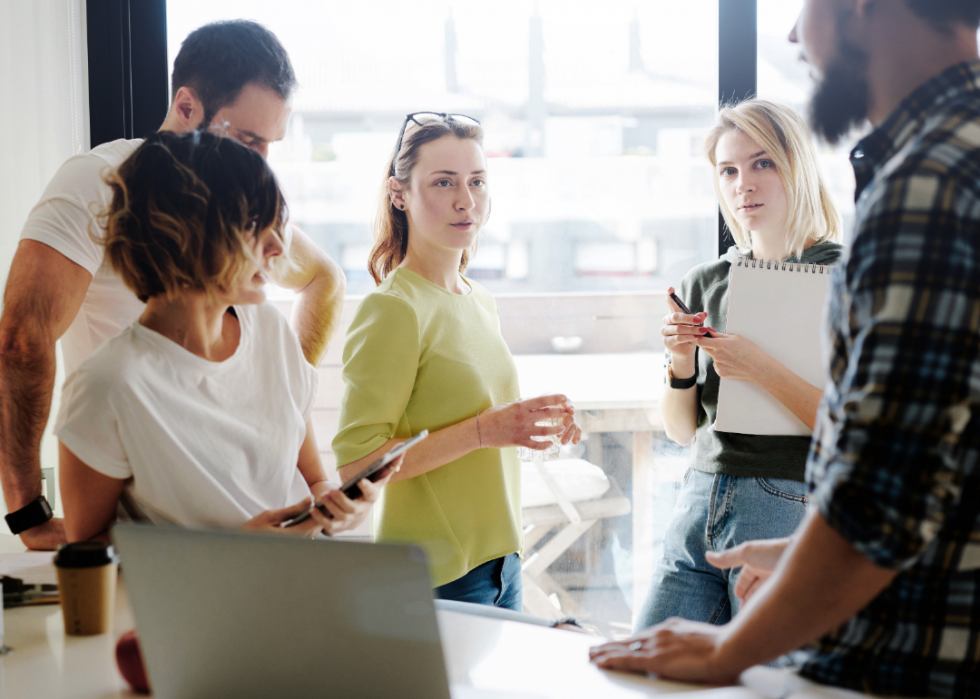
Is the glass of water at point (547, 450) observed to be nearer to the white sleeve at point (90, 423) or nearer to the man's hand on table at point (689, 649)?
the man's hand on table at point (689, 649)

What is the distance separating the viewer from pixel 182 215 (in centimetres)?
104

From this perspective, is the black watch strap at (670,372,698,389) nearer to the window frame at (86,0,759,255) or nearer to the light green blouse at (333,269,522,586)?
the light green blouse at (333,269,522,586)

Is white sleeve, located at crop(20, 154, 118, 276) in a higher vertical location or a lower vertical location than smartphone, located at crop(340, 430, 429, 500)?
higher

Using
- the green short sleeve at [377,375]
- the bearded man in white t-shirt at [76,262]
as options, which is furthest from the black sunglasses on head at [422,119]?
the green short sleeve at [377,375]

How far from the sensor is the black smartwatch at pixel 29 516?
1.21 metres

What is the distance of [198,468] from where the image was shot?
105 centimetres

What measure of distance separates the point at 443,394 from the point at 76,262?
0.66 m

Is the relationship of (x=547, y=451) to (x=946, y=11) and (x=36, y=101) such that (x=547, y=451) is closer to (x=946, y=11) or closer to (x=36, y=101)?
(x=946, y=11)

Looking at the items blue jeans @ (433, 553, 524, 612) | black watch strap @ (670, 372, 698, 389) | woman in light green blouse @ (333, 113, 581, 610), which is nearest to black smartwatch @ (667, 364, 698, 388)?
black watch strap @ (670, 372, 698, 389)

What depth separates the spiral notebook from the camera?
149 cm

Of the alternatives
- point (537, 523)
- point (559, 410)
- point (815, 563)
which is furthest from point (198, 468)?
point (537, 523)

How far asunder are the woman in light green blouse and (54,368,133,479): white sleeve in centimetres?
46

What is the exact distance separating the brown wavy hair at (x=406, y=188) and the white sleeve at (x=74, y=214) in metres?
0.53

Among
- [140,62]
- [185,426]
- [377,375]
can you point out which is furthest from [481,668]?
[140,62]
